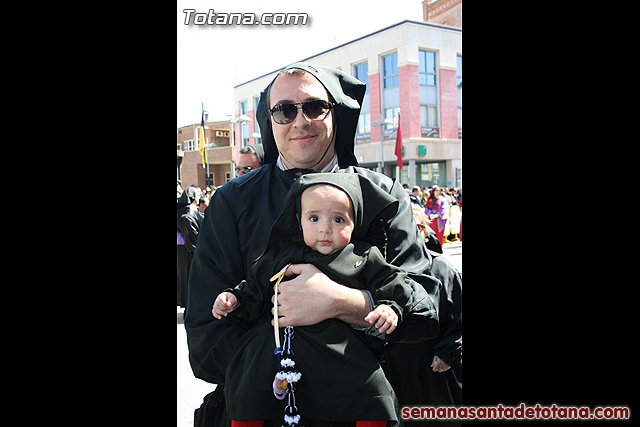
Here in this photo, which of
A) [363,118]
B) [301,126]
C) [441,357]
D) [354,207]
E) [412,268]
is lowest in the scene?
[441,357]

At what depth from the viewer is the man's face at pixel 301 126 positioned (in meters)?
1.94

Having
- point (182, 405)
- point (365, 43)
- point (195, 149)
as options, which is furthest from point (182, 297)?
point (195, 149)

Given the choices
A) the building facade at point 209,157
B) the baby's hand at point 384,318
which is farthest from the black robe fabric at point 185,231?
the building facade at point 209,157

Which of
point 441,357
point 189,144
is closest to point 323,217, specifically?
point 441,357

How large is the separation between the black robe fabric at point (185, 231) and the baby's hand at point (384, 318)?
523 cm

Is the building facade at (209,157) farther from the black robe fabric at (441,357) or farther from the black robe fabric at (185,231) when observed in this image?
the black robe fabric at (441,357)

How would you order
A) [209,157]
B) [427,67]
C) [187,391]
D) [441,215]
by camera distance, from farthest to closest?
[209,157] < [427,67] < [441,215] < [187,391]

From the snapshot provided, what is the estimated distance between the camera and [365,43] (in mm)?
27672

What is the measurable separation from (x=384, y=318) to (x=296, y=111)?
3.03 ft

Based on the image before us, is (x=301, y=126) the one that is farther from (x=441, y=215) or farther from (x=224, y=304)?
(x=441, y=215)

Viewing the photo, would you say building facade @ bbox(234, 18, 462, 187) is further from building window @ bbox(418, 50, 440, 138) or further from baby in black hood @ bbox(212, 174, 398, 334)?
baby in black hood @ bbox(212, 174, 398, 334)

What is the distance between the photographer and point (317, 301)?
1669mm

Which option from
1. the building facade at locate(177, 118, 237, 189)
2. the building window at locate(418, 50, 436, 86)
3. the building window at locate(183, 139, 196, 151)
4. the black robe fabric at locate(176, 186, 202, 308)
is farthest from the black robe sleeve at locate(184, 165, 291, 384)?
the building window at locate(183, 139, 196, 151)

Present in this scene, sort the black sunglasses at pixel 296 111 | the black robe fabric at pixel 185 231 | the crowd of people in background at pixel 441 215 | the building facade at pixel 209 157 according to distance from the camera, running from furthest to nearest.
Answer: the building facade at pixel 209 157, the crowd of people in background at pixel 441 215, the black robe fabric at pixel 185 231, the black sunglasses at pixel 296 111
